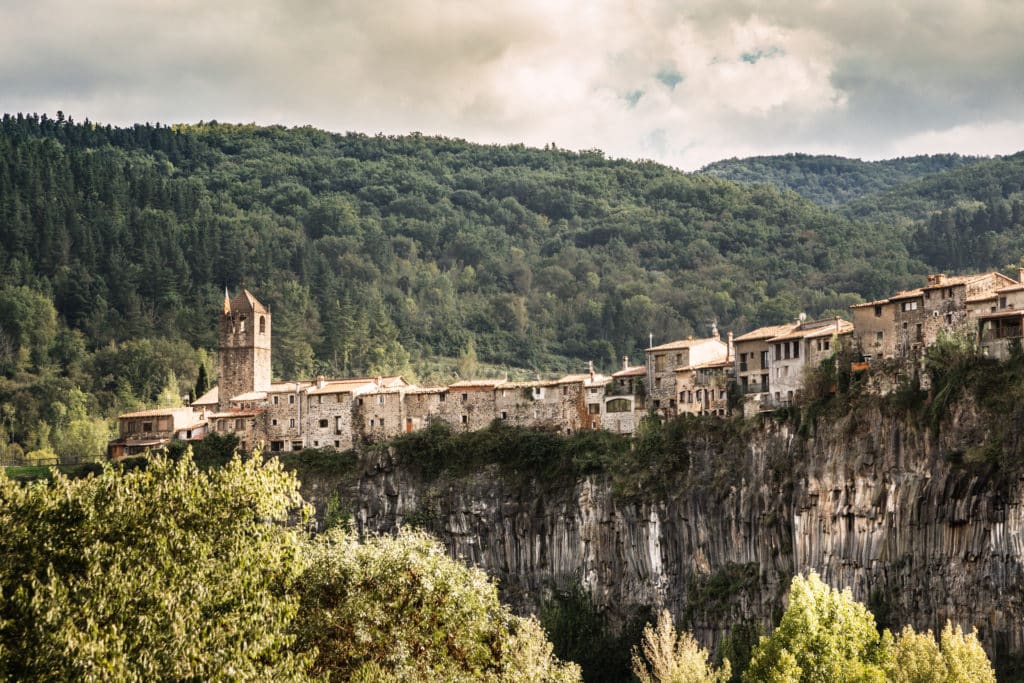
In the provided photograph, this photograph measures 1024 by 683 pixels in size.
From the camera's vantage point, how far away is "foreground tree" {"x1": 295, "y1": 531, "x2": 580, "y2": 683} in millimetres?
50844

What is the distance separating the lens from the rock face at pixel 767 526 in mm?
75250

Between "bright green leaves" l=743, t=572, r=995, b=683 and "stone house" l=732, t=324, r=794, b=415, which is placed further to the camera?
"stone house" l=732, t=324, r=794, b=415

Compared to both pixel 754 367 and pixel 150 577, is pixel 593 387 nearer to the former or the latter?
pixel 754 367

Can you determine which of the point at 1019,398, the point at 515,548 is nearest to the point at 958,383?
the point at 1019,398

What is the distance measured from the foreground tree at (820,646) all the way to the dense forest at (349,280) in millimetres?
74796

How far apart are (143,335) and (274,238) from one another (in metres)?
31.5

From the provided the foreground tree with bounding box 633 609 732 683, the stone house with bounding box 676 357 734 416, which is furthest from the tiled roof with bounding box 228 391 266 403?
the foreground tree with bounding box 633 609 732 683

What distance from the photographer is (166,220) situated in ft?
577

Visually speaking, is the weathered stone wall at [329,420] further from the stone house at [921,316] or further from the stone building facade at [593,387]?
the stone house at [921,316]

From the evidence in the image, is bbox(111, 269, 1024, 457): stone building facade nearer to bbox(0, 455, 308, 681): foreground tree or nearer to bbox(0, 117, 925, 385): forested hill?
bbox(0, 455, 308, 681): foreground tree

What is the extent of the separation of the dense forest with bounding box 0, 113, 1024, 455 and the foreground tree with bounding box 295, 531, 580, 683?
83026 mm

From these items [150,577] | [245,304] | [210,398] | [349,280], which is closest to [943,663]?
[150,577]

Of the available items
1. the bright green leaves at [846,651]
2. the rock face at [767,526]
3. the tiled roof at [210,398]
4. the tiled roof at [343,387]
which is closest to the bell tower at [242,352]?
the tiled roof at [210,398]

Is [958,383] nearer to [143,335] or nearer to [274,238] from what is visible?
[143,335]
